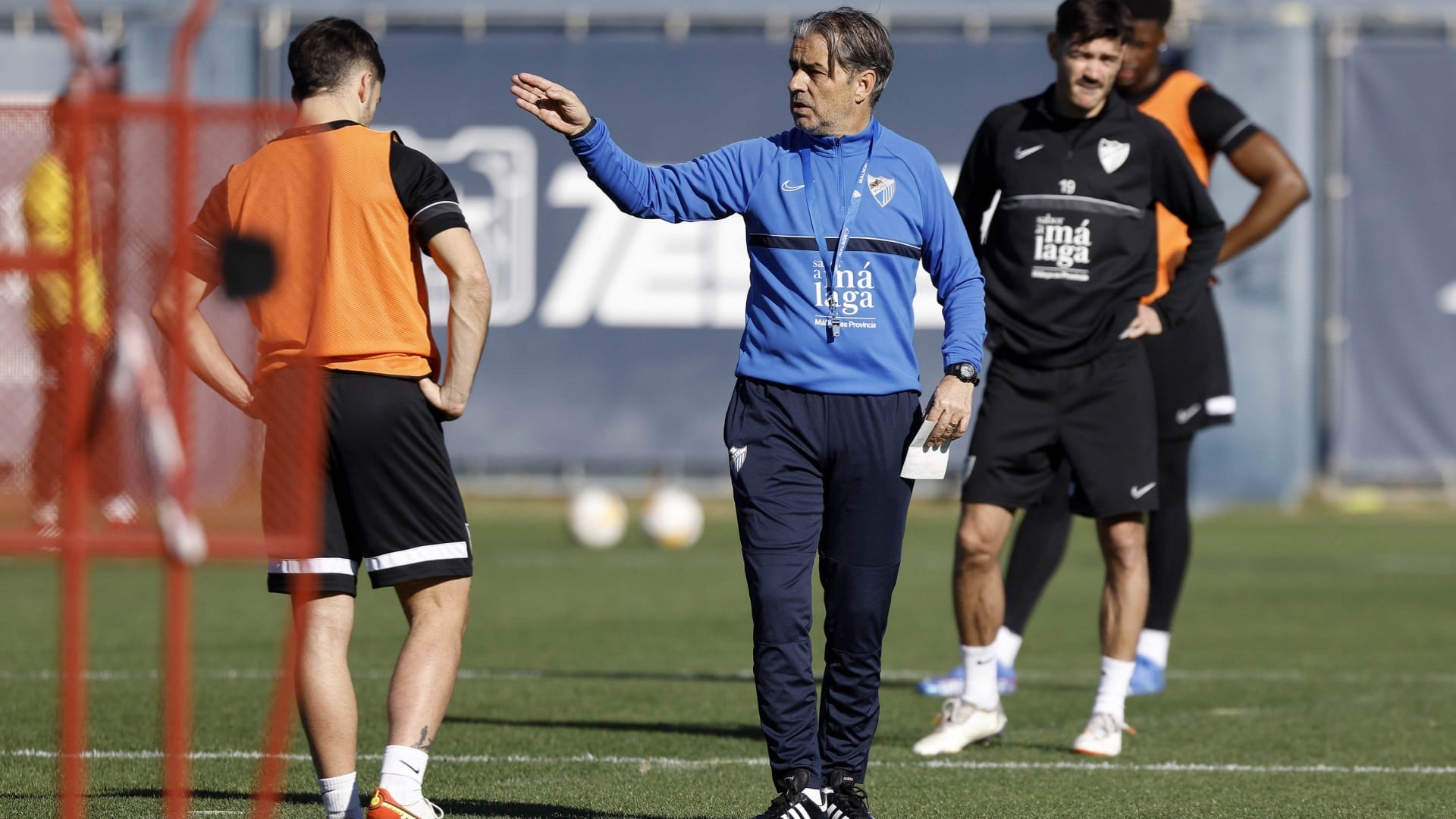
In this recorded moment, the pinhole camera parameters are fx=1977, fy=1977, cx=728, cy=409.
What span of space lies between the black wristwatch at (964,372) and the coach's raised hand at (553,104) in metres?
1.02

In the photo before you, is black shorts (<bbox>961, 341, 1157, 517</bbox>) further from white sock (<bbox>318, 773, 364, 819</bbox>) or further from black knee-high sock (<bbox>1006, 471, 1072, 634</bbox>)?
white sock (<bbox>318, 773, 364, 819</bbox>)

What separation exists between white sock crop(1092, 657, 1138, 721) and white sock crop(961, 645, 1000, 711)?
32cm

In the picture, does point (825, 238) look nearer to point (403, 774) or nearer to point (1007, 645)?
point (403, 774)

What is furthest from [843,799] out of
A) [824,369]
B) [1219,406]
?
[1219,406]

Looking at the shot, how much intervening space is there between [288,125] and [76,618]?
910 millimetres

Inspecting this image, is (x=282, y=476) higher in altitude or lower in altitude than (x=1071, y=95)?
lower

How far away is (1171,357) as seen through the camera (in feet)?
24.6

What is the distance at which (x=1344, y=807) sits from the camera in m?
5.07

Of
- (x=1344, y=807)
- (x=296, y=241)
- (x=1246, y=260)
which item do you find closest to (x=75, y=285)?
(x=296, y=241)

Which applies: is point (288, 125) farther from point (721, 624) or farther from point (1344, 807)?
point (721, 624)

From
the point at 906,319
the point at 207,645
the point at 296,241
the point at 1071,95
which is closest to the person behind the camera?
the point at 296,241

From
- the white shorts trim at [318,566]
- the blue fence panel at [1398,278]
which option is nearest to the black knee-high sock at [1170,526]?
the white shorts trim at [318,566]

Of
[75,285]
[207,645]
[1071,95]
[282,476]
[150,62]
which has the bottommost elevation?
[207,645]

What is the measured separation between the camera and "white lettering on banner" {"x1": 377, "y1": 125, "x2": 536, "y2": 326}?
16828 mm
